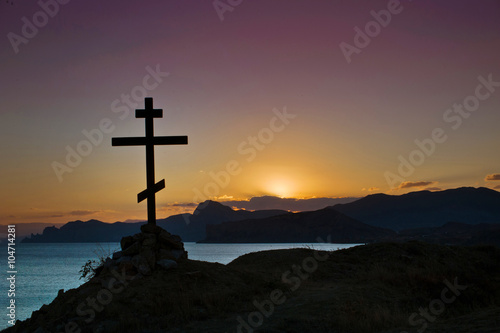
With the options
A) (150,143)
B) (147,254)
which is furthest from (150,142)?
(147,254)

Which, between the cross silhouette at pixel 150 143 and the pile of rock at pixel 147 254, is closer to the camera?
the pile of rock at pixel 147 254

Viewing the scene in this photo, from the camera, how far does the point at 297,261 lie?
21938 mm

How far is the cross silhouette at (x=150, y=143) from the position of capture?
1659 centimetres

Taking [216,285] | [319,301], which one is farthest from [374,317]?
[216,285]

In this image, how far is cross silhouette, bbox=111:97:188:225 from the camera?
653 inches

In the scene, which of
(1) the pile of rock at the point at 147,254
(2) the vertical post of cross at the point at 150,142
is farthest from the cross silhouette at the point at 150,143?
(1) the pile of rock at the point at 147,254

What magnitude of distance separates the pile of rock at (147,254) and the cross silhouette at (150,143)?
68 cm

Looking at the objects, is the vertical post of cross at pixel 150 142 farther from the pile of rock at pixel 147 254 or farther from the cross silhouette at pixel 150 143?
the pile of rock at pixel 147 254

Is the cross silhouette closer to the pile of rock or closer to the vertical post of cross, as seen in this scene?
the vertical post of cross

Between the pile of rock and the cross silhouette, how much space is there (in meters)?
0.68

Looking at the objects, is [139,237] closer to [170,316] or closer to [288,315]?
[170,316]

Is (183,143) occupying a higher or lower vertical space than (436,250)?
higher

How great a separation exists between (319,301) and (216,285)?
339 cm

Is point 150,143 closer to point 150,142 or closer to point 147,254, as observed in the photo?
point 150,142
